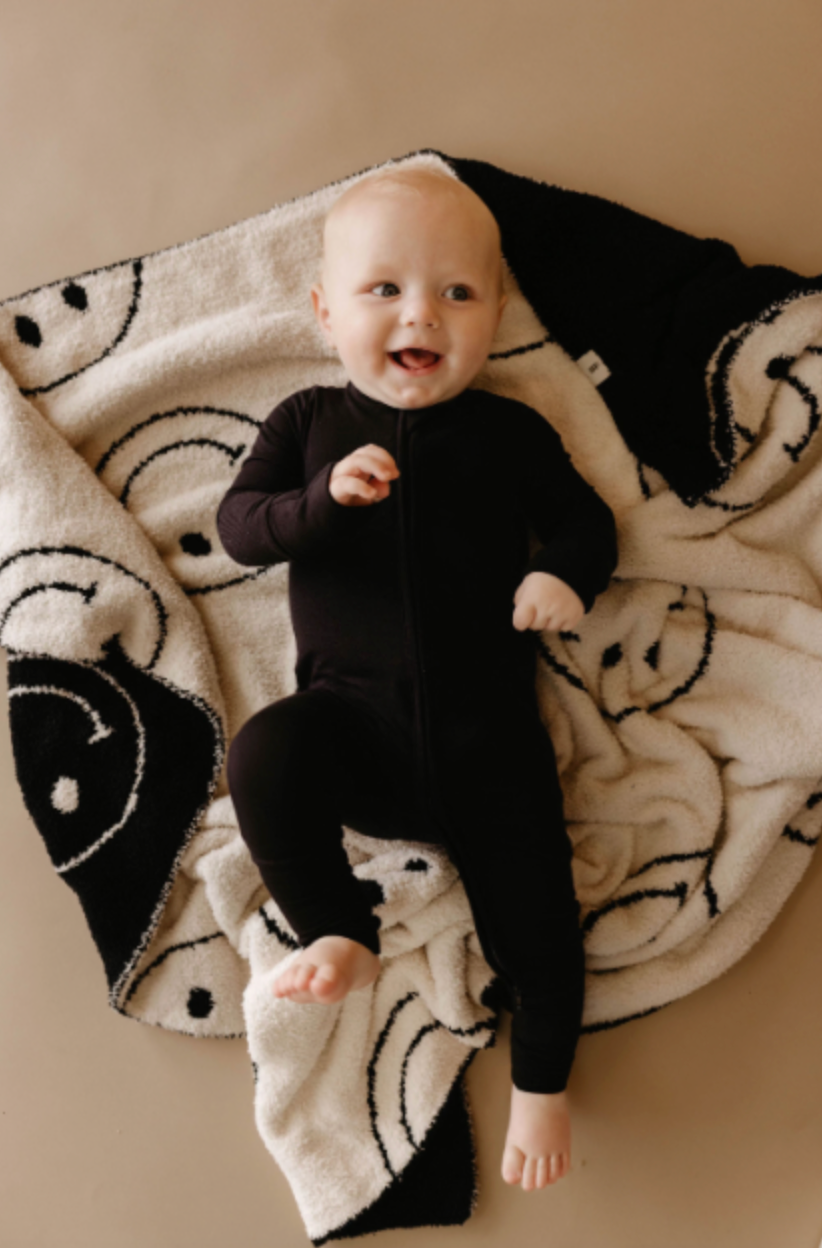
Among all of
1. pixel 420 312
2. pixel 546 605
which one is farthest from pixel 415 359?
pixel 546 605

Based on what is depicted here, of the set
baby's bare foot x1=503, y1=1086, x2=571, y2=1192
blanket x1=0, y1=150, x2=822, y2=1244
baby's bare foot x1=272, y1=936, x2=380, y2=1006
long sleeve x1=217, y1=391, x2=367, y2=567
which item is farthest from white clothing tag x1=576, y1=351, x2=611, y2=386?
baby's bare foot x1=503, y1=1086, x2=571, y2=1192

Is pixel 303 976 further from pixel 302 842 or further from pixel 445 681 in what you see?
pixel 445 681

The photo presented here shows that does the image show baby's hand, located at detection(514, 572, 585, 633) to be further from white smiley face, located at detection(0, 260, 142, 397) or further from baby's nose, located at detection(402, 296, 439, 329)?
white smiley face, located at detection(0, 260, 142, 397)

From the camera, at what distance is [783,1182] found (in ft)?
3.09

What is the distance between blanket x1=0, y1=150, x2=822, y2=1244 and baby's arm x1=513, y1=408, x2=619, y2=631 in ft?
0.18

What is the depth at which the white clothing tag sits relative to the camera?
97 cm

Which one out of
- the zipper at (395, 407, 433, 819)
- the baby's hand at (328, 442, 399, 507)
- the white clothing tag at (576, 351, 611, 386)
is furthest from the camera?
the white clothing tag at (576, 351, 611, 386)

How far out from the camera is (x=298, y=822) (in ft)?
2.62

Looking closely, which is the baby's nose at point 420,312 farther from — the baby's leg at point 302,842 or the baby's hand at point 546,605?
the baby's leg at point 302,842

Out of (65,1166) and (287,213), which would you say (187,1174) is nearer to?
(65,1166)

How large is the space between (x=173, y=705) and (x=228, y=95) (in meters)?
0.76

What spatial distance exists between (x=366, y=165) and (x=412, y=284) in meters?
0.33

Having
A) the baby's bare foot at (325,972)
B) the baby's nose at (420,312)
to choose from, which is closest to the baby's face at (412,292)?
the baby's nose at (420,312)

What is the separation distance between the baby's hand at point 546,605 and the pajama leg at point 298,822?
0.77 feet
